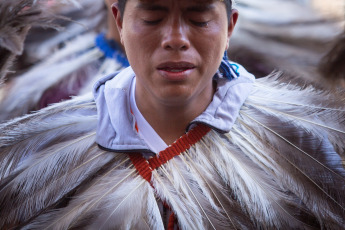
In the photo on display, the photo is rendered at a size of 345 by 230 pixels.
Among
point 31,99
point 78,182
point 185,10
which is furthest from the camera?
point 31,99

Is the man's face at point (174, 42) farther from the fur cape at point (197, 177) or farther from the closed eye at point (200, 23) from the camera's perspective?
the fur cape at point (197, 177)

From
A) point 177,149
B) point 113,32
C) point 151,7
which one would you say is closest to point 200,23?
point 151,7

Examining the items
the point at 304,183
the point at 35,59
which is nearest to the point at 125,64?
the point at 35,59

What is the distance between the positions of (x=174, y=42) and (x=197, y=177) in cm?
43

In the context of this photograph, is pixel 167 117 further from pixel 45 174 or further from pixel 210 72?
pixel 45 174

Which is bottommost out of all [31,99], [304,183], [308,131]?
[304,183]

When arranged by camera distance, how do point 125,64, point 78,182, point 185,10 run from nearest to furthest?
1. point 185,10
2. point 78,182
3. point 125,64

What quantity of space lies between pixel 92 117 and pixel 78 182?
0.82 ft

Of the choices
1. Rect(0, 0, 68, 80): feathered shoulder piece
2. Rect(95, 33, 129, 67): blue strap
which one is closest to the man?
Rect(0, 0, 68, 80): feathered shoulder piece

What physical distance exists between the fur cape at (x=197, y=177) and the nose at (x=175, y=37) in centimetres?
34

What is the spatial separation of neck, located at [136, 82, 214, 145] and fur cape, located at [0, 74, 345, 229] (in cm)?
8

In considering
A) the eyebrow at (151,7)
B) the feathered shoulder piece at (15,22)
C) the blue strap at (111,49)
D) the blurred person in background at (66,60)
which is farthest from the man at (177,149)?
the blue strap at (111,49)

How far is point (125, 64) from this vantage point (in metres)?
2.57

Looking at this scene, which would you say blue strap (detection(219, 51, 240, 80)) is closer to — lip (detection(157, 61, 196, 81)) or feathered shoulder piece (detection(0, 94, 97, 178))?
lip (detection(157, 61, 196, 81))
